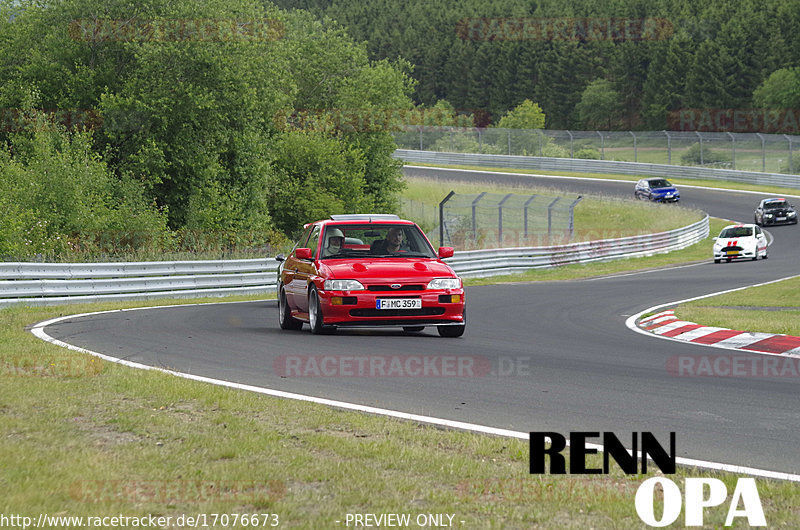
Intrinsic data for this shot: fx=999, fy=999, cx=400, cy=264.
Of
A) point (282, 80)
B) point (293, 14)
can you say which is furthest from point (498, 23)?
point (282, 80)

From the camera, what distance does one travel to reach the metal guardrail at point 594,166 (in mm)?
65812

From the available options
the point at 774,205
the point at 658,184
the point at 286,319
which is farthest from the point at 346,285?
→ the point at 658,184

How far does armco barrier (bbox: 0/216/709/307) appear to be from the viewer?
19.3m

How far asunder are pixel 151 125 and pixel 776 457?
31622mm

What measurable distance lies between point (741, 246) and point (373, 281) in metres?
26.0

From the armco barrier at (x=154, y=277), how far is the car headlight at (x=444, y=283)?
9845 millimetres

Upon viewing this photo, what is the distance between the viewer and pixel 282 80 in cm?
4172

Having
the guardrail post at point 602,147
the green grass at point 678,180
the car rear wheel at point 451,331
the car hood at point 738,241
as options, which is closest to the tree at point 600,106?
the guardrail post at point 602,147

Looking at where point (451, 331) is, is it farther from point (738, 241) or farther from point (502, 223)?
point (502, 223)

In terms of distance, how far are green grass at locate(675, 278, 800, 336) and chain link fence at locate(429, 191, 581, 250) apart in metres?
10.5

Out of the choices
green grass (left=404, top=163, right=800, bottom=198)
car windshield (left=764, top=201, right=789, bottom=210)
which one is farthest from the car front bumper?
green grass (left=404, top=163, right=800, bottom=198)

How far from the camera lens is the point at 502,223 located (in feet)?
160

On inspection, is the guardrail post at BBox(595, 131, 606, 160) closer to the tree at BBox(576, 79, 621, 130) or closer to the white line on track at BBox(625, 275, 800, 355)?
the tree at BBox(576, 79, 621, 130)

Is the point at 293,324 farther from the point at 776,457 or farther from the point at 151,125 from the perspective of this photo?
the point at 151,125
